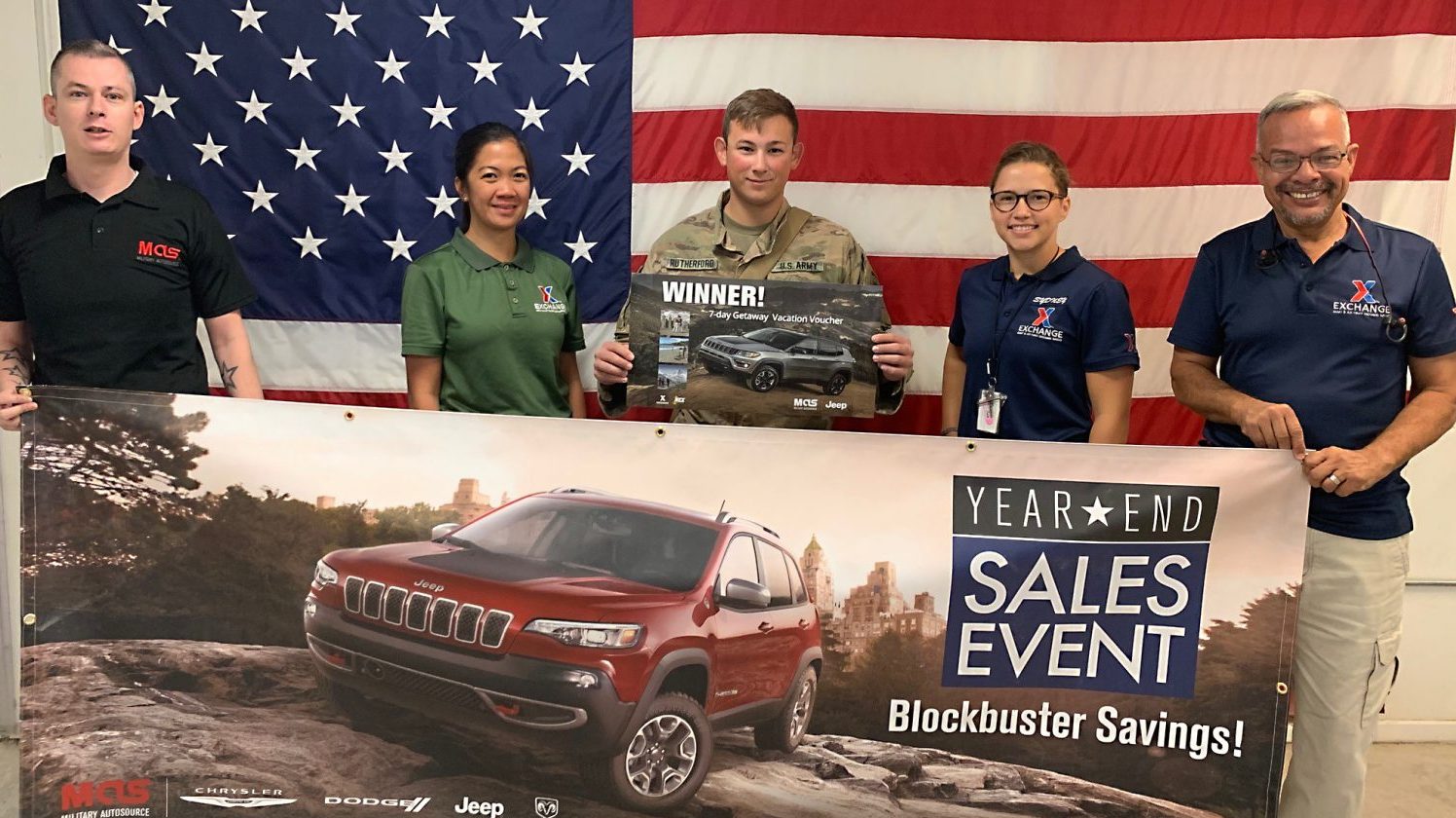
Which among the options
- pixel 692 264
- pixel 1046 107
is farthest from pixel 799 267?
pixel 1046 107

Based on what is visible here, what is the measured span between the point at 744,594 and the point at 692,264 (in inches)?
43.9

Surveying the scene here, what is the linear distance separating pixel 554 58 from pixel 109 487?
2.06 metres

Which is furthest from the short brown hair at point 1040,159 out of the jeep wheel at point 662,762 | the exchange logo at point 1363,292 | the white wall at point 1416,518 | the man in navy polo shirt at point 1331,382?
the white wall at point 1416,518

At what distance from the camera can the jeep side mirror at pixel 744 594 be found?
2.54 m

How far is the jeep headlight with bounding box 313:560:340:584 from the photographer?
2623 mm

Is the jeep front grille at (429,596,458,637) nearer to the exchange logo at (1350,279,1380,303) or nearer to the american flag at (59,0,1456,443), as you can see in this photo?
the american flag at (59,0,1456,443)

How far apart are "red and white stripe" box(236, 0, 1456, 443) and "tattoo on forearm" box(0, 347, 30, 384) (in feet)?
6.33

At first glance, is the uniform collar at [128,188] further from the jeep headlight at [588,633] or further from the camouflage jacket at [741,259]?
Answer: the jeep headlight at [588,633]

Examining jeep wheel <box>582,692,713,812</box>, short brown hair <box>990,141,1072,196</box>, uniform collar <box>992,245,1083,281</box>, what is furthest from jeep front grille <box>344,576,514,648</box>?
short brown hair <box>990,141,1072,196</box>

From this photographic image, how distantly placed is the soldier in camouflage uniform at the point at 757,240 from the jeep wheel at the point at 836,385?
0.13 m

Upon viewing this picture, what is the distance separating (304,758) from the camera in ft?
8.60

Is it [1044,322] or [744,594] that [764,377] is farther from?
[1044,322]

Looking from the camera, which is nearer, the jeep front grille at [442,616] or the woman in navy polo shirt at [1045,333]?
the jeep front grille at [442,616]

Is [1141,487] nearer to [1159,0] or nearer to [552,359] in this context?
[552,359]
